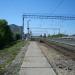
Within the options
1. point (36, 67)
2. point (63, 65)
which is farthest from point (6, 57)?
point (36, 67)

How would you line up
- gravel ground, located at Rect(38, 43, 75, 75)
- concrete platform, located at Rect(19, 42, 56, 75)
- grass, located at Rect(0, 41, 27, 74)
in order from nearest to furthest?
concrete platform, located at Rect(19, 42, 56, 75) < gravel ground, located at Rect(38, 43, 75, 75) < grass, located at Rect(0, 41, 27, 74)

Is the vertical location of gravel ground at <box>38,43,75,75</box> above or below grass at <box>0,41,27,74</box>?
above

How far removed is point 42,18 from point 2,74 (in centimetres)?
6284

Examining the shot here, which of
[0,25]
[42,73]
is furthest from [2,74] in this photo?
[0,25]

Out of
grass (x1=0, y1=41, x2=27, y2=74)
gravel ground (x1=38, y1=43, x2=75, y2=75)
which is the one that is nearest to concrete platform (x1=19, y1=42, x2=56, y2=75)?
gravel ground (x1=38, y1=43, x2=75, y2=75)

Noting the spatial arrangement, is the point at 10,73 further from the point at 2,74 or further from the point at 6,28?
the point at 6,28

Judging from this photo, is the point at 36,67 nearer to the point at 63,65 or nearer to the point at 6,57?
the point at 63,65

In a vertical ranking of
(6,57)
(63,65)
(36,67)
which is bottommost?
(6,57)

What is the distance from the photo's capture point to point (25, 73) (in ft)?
39.0

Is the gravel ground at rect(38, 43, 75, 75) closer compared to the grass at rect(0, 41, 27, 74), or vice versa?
the gravel ground at rect(38, 43, 75, 75)

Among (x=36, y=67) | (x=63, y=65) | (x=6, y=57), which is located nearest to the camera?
(x=36, y=67)

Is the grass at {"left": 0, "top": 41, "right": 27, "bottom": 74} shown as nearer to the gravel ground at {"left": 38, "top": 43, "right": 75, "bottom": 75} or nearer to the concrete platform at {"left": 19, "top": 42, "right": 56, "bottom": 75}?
the concrete platform at {"left": 19, "top": 42, "right": 56, "bottom": 75}

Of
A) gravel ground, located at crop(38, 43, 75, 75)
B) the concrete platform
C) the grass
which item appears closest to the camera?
the concrete platform

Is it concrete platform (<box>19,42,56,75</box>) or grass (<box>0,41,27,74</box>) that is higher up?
concrete platform (<box>19,42,56,75</box>)
